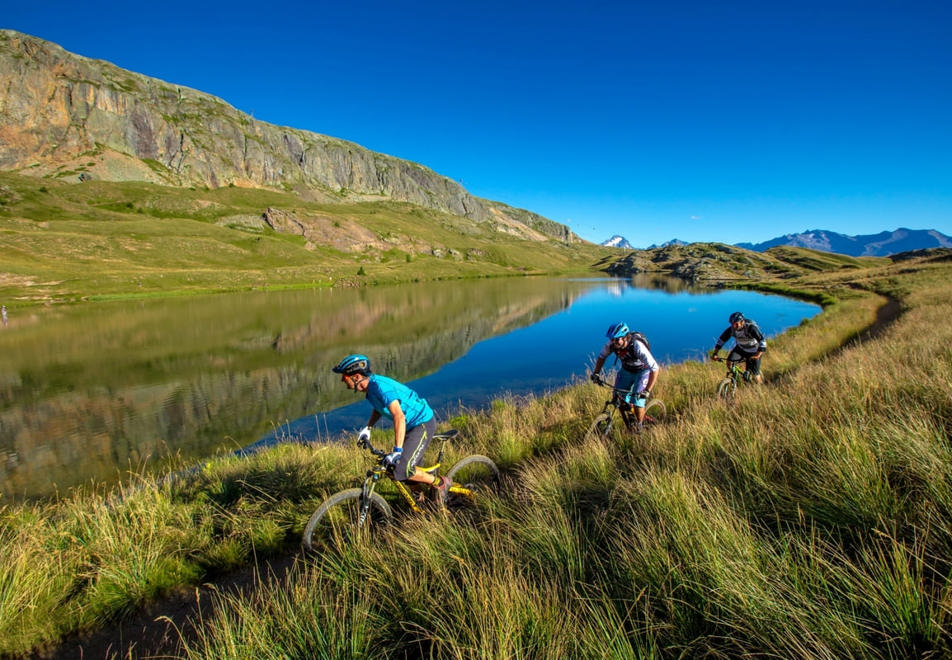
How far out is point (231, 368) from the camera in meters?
21.5

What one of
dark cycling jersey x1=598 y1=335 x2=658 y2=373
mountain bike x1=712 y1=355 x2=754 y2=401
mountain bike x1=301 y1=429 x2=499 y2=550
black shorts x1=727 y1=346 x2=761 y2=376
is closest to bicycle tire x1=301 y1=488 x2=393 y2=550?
mountain bike x1=301 y1=429 x2=499 y2=550

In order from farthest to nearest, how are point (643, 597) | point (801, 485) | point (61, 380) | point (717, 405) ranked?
point (61, 380) → point (717, 405) → point (801, 485) → point (643, 597)

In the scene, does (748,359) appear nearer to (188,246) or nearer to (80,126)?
(188,246)

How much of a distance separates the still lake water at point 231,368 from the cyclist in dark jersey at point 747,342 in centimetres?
615

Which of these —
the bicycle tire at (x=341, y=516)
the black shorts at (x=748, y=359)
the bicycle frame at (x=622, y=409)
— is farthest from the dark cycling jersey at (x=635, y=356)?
the bicycle tire at (x=341, y=516)

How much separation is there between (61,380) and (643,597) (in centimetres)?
2581

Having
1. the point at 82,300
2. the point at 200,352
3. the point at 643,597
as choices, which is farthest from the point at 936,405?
the point at 82,300

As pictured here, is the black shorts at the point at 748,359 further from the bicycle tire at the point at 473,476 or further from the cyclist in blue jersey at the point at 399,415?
the cyclist in blue jersey at the point at 399,415

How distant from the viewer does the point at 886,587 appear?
215cm

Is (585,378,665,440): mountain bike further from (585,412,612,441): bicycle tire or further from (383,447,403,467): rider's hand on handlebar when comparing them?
(383,447,403,467): rider's hand on handlebar

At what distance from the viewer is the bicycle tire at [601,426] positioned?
7418mm

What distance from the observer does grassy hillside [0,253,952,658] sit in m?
2.30

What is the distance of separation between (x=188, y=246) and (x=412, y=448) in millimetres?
109960

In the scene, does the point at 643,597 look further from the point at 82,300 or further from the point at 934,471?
the point at 82,300
